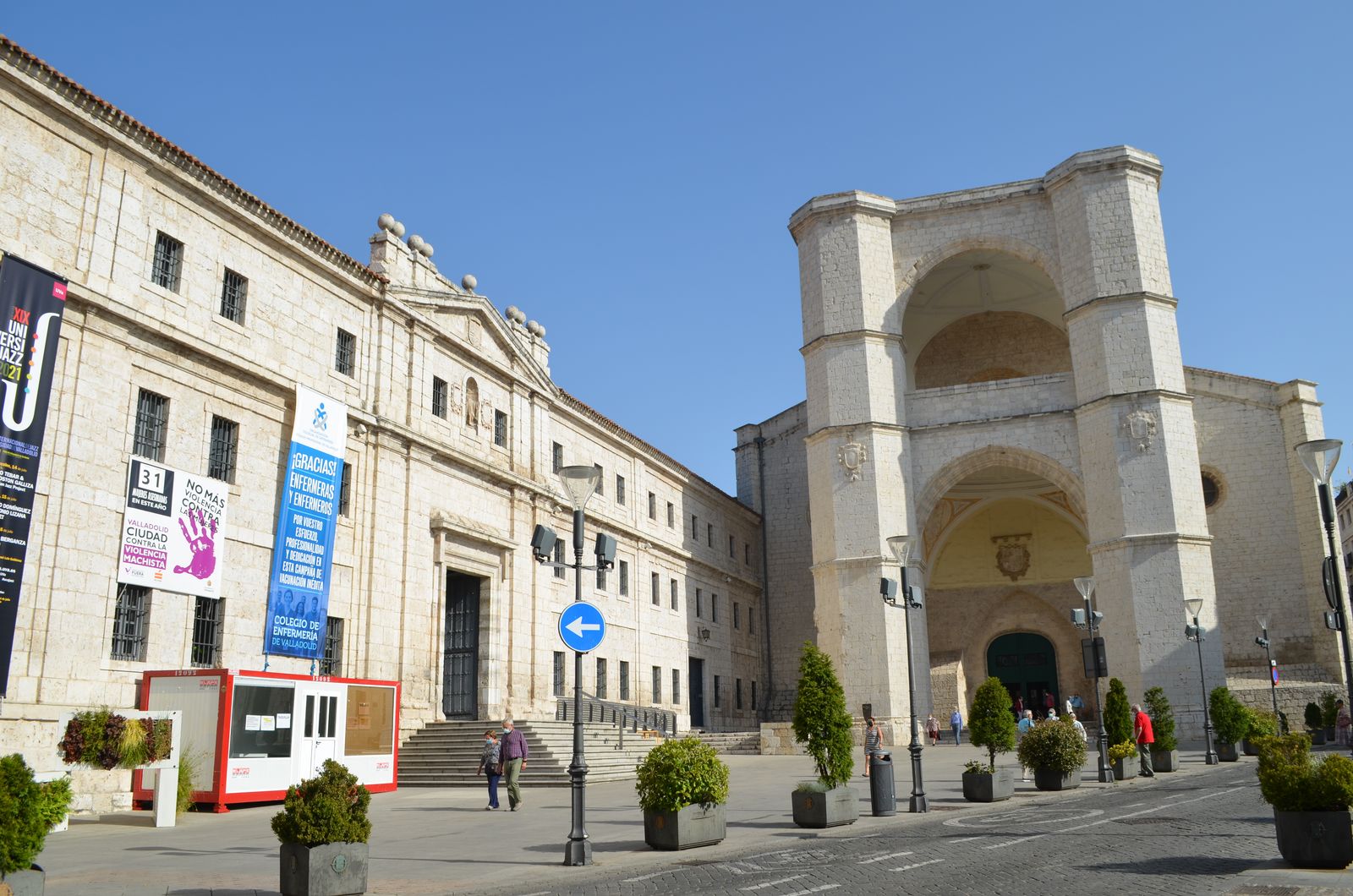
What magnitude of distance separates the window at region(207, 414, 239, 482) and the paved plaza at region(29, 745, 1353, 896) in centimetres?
640

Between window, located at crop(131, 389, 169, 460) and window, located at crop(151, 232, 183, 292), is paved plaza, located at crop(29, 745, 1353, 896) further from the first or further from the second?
window, located at crop(151, 232, 183, 292)

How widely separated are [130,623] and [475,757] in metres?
8.17

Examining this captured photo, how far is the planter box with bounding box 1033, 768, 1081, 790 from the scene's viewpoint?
65.7 ft

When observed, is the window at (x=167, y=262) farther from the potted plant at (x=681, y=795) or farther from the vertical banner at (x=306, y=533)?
the potted plant at (x=681, y=795)


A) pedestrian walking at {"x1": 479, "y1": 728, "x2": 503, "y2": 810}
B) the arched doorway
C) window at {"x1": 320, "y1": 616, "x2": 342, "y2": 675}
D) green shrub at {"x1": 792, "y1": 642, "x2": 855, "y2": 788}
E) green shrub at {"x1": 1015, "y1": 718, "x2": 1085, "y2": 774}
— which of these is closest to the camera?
green shrub at {"x1": 792, "y1": 642, "x2": 855, "y2": 788}

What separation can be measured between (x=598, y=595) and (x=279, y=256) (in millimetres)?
16529

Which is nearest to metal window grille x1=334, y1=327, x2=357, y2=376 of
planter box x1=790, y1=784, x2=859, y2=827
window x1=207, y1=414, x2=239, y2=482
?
window x1=207, y1=414, x2=239, y2=482

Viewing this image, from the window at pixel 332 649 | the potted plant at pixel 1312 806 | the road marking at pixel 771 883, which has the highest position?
the window at pixel 332 649

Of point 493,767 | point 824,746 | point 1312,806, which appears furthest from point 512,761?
point 1312,806

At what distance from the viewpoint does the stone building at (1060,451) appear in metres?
34.6

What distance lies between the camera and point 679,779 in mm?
12758

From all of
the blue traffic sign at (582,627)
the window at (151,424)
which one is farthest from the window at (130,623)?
the blue traffic sign at (582,627)

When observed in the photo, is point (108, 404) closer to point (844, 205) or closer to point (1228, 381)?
point (844, 205)

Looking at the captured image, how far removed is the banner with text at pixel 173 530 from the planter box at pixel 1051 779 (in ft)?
51.5
